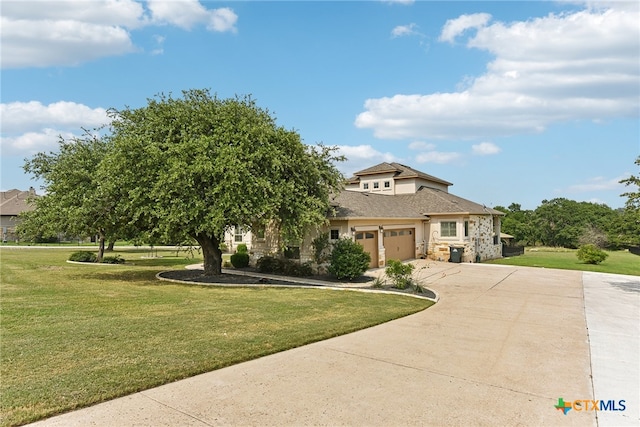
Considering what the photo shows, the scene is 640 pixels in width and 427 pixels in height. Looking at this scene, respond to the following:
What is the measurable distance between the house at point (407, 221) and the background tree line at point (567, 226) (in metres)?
26.3

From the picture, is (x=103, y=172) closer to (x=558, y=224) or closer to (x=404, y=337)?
(x=404, y=337)

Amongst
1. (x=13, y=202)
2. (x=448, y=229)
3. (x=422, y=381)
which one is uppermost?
(x=13, y=202)

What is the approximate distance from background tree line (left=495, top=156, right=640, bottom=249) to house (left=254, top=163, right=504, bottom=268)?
26315mm

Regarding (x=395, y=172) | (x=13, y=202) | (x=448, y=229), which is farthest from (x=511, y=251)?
(x=13, y=202)

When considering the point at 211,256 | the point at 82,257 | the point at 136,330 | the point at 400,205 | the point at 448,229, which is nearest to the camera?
the point at 136,330

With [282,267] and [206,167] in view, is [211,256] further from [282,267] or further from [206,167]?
[206,167]

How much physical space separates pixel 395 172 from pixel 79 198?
895 inches

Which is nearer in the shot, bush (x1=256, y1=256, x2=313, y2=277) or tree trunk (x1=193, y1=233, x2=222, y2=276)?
tree trunk (x1=193, y1=233, x2=222, y2=276)

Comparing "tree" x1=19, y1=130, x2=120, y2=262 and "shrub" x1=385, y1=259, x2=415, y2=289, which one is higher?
"tree" x1=19, y1=130, x2=120, y2=262

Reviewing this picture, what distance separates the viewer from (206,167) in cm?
1423

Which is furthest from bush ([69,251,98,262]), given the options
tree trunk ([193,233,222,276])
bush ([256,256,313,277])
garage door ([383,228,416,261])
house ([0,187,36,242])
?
house ([0,187,36,242])

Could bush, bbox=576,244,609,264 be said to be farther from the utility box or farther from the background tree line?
the background tree line

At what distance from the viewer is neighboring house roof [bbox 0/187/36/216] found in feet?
168

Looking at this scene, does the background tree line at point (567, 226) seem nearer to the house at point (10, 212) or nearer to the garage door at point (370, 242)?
the garage door at point (370, 242)
